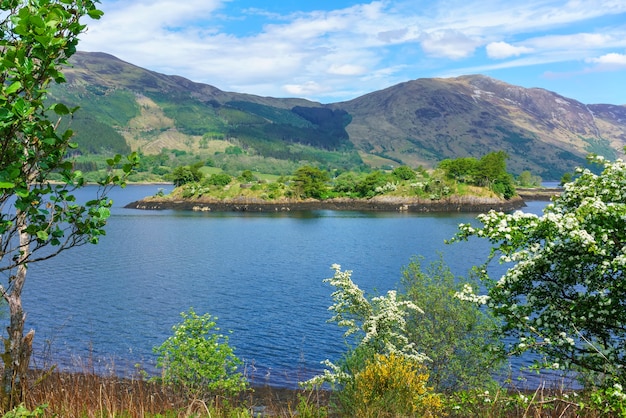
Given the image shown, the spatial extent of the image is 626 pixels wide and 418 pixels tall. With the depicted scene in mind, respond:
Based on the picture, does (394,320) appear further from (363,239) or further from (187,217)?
(187,217)

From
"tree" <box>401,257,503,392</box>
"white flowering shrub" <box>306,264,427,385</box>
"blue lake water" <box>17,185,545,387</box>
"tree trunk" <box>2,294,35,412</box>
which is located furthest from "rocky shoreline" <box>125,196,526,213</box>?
"tree trunk" <box>2,294,35,412</box>

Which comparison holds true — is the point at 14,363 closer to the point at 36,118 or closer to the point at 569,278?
the point at 36,118

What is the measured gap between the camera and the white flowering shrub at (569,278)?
41.5ft

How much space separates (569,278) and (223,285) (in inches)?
2410

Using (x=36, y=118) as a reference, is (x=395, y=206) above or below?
below

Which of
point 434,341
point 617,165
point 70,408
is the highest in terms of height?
point 617,165

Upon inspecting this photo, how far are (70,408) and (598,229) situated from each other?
13.0 m

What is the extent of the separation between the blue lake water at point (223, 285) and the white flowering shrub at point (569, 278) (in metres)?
10.6

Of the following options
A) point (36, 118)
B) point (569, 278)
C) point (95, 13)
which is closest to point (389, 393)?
point (569, 278)

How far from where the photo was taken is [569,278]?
13.8 meters

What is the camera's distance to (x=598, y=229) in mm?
12664

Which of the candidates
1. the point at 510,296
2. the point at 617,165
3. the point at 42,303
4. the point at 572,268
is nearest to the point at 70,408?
the point at 510,296

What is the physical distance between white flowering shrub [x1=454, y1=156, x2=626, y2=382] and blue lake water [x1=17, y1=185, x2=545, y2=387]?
10.6m

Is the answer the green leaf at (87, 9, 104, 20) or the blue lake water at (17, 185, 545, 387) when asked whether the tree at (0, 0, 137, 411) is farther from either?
the blue lake water at (17, 185, 545, 387)
